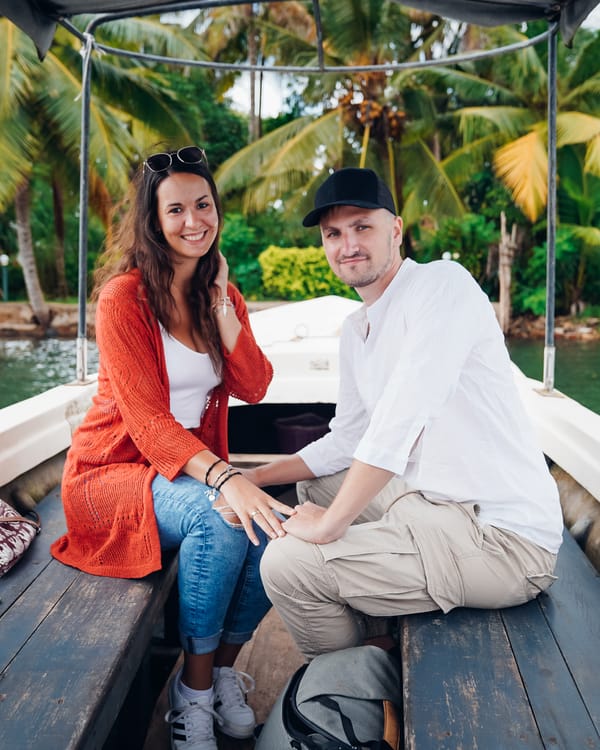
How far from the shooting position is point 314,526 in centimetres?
149

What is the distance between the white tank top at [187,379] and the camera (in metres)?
1.81

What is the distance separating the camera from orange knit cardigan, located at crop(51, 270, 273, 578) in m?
1.63

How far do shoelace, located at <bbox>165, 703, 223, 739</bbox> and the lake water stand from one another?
28.9ft

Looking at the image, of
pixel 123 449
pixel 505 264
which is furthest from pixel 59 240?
pixel 123 449

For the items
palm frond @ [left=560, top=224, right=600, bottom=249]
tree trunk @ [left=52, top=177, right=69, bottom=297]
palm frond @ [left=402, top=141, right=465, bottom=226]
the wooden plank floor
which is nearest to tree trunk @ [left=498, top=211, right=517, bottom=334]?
palm frond @ [left=560, top=224, right=600, bottom=249]

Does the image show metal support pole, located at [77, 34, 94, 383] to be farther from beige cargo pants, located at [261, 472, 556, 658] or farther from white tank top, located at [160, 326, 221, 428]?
beige cargo pants, located at [261, 472, 556, 658]

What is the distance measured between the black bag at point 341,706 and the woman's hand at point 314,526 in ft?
0.81

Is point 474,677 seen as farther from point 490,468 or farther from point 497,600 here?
point 490,468

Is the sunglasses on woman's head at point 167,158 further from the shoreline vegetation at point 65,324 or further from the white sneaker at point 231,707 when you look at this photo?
the shoreline vegetation at point 65,324

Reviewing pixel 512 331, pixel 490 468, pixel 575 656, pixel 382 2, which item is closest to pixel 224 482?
pixel 490 468

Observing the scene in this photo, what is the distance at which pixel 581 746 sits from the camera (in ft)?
3.62

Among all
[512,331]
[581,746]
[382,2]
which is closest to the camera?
[581,746]

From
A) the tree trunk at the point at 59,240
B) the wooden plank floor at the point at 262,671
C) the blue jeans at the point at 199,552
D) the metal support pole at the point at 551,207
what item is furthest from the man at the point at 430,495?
the tree trunk at the point at 59,240

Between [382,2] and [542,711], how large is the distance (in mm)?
14140
